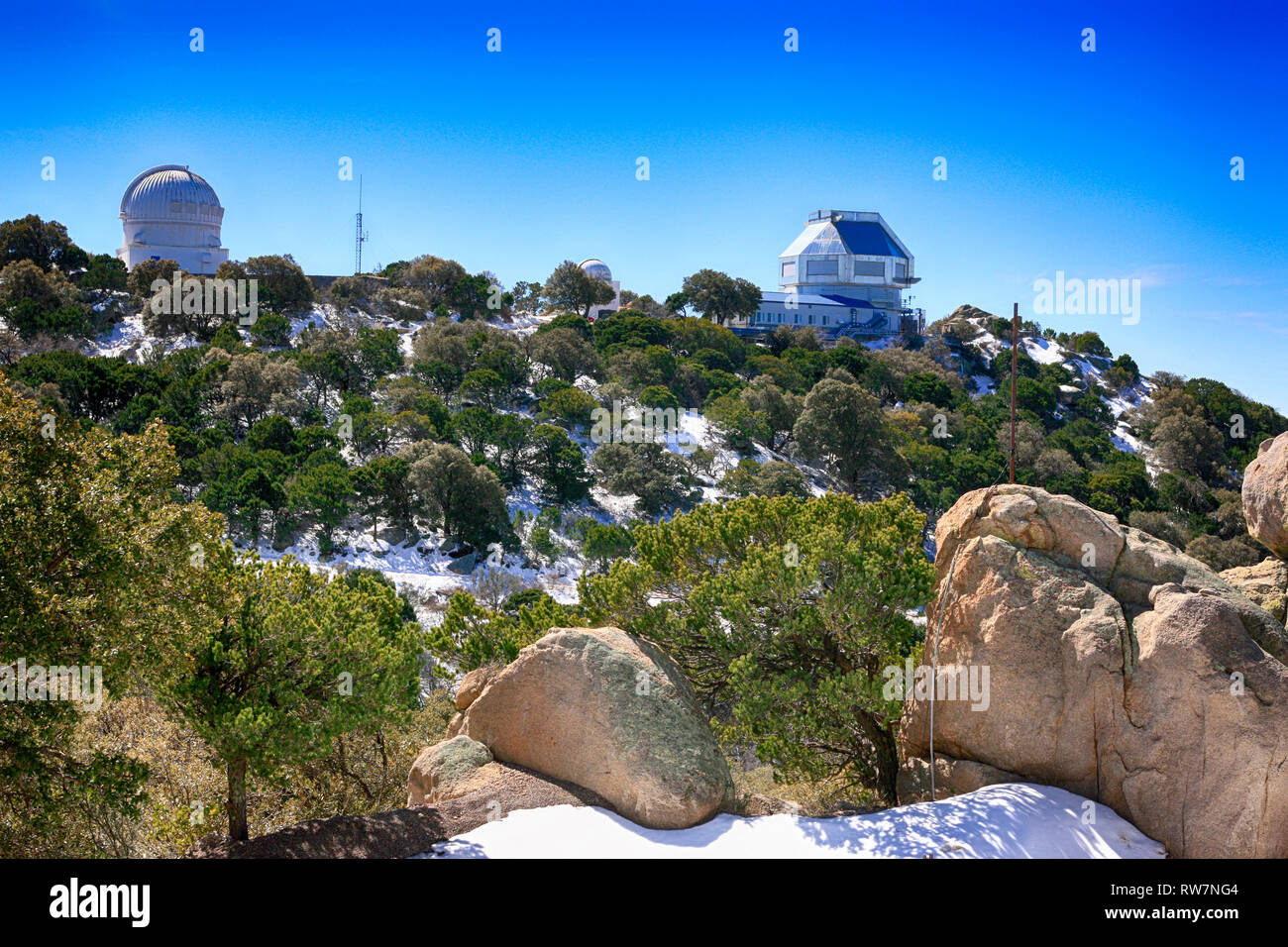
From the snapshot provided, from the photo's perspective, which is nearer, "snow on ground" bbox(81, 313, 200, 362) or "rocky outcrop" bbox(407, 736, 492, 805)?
"rocky outcrop" bbox(407, 736, 492, 805)

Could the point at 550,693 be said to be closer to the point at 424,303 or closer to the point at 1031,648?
the point at 1031,648

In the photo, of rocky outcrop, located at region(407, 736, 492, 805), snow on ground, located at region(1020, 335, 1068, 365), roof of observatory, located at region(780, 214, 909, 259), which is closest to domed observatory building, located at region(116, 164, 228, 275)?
roof of observatory, located at region(780, 214, 909, 259)

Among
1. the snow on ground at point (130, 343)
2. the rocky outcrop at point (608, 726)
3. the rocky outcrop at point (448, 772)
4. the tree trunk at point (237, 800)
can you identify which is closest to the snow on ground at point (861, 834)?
the rocky outcrop at point (608, 726)

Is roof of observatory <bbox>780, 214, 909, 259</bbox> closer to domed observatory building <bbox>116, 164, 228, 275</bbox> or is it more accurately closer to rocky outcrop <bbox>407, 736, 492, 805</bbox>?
domed observatory building <bbox>116, 164, 228, 275</bbox>

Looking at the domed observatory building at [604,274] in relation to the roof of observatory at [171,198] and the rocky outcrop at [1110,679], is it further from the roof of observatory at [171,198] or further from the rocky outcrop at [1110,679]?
the rocky outcrop at [1110,679]

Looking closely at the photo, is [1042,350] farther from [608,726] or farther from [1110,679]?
[608,726]
